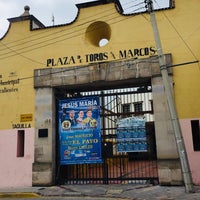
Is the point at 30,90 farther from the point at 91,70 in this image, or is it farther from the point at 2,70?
the point at 91,70

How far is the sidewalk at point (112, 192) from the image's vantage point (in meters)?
8.79

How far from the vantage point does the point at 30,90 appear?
12336mm

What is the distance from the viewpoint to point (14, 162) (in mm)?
12023

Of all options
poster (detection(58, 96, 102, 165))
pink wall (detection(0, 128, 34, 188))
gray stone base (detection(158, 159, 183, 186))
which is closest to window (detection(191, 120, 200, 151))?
gray stone base (detection(158, 159, 183, 186))

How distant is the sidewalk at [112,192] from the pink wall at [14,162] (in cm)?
50

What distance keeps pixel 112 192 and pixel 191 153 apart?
307cm

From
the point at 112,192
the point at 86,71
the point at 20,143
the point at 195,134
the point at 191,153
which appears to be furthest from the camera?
the point at 20,143

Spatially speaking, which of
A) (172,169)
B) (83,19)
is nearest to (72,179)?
(172,169)

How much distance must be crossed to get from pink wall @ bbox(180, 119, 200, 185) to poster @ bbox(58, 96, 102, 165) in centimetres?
324

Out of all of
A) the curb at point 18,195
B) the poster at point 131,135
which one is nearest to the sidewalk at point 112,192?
the curb at point 18,195

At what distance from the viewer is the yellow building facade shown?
1066cm

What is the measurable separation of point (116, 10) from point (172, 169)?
6.50m

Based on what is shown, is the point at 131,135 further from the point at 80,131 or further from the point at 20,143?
the point at 20,143

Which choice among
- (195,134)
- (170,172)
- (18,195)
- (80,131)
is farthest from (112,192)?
(195,134)
